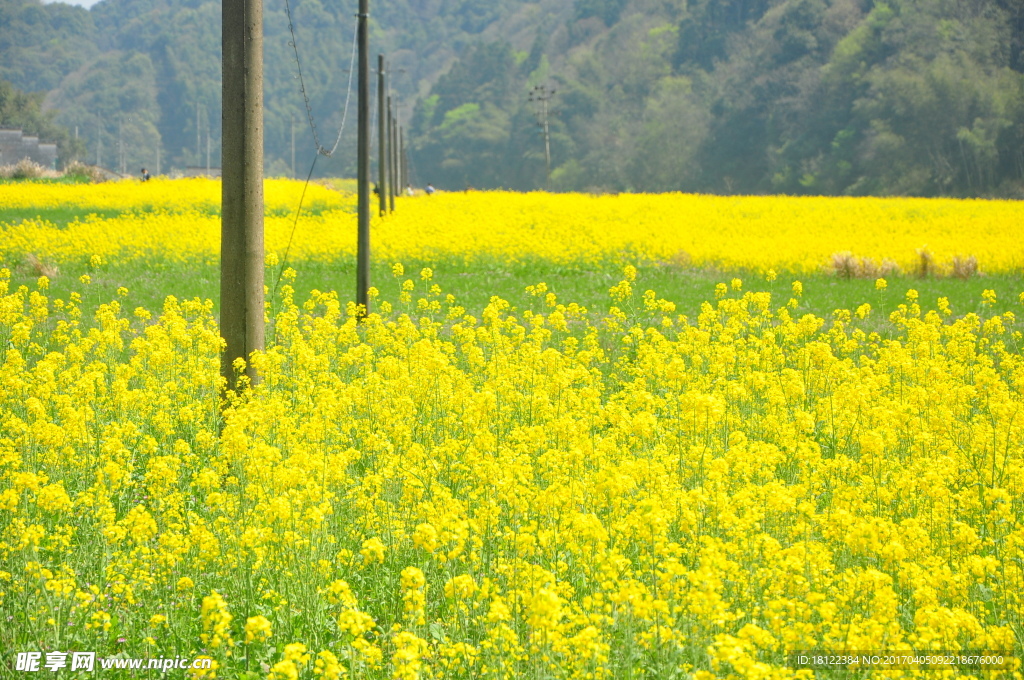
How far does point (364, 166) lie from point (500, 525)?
9622mm

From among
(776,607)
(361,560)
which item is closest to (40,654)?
(361,560)

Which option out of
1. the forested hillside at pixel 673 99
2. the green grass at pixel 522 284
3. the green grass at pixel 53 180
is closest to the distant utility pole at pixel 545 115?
the forested hillside at pixel 673 99

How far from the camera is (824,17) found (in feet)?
234

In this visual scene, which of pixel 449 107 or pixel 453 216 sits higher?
pixel 449 107

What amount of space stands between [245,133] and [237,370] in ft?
5.72

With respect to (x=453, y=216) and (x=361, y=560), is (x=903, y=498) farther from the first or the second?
(x=453, y=216)

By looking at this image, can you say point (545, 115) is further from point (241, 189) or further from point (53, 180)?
point (241, 189)

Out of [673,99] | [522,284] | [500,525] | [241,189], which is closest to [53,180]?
[522,284]

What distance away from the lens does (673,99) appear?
3147 inches

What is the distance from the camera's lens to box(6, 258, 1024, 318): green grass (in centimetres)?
1630

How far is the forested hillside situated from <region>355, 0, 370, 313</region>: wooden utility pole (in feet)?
27.4

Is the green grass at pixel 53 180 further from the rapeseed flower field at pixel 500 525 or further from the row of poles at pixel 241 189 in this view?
the row of poles at pixel 241 189

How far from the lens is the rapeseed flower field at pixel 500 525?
420 cm

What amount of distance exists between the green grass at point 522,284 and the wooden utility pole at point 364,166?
2.41 meters
